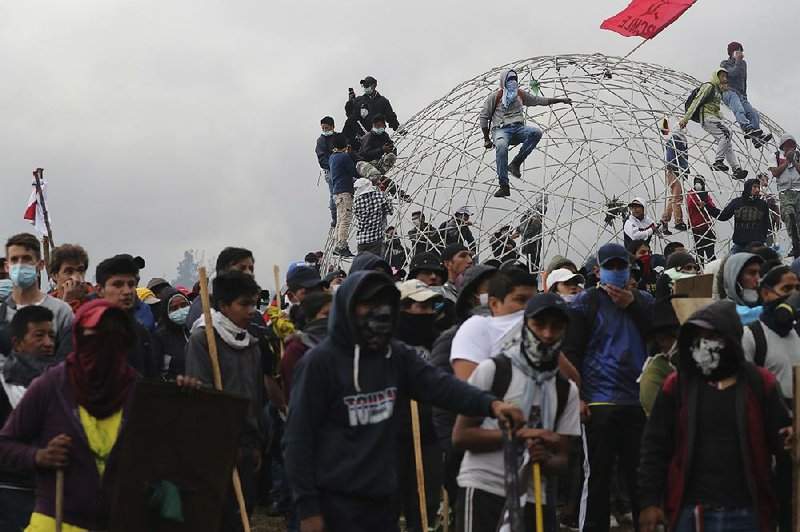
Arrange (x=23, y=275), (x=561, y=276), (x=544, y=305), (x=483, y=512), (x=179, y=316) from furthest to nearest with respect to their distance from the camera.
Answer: (x=561, y=276) → (x=179, y=316) → (x=23, y=275) → (x=483, y=512) → (x=544, y=305)

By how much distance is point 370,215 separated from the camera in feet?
50.6

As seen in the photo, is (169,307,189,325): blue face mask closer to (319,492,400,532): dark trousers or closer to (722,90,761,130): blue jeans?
(319,492,400,532): dark trousers

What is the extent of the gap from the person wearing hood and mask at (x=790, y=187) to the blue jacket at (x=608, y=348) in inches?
360

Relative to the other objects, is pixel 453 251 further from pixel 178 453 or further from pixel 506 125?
pixel 506 125

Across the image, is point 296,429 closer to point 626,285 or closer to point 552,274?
point 626,285

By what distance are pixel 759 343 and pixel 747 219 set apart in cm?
810

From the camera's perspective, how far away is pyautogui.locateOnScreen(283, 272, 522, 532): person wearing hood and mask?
4.89 metres

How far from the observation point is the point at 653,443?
214 inches

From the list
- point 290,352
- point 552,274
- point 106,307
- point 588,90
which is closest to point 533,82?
point 588,90

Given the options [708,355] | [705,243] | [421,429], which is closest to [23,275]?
[421,429]

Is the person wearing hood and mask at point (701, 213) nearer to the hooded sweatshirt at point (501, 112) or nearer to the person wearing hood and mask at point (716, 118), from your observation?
the person wearing hood and mask at point (716, 118)

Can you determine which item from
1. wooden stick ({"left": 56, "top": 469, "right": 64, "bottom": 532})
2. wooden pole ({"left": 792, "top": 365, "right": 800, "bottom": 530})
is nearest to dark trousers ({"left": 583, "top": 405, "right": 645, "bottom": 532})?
wooden pole ({"left": 792, "top": 365, "right": 800, "bottom": 530})

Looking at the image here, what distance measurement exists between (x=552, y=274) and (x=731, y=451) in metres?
4.12

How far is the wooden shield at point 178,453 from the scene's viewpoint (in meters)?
5.11
